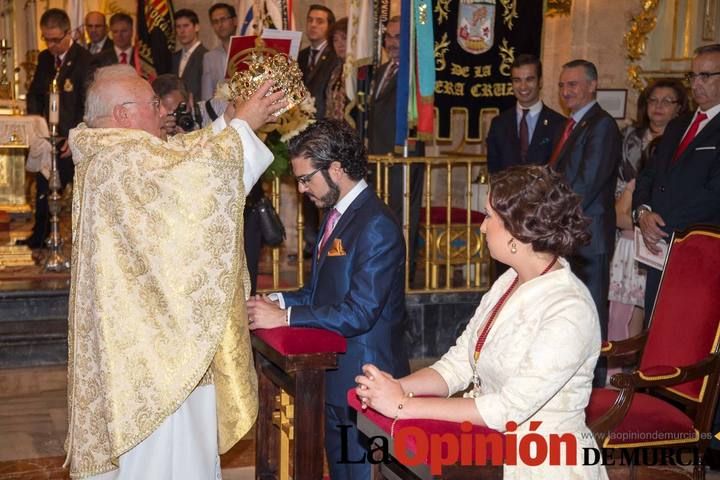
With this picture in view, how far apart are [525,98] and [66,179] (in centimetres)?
518

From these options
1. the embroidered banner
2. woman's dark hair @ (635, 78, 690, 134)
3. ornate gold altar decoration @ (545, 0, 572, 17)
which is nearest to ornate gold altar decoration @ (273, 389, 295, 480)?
woman's dark hair @ (635, 78, 690, 134)

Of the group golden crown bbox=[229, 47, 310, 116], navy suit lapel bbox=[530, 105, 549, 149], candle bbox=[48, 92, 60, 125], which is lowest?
navy suit lapel bbox=[530, 105, 549, 149]

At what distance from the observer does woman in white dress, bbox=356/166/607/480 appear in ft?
9.21

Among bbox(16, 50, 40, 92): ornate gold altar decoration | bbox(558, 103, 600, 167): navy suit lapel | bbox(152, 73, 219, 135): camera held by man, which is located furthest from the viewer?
bbox(16, 50, 40, 92): ornate gold altar decoration

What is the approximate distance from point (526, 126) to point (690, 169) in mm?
1669

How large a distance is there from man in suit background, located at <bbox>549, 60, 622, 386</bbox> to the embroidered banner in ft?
5.45

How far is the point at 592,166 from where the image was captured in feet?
20.4

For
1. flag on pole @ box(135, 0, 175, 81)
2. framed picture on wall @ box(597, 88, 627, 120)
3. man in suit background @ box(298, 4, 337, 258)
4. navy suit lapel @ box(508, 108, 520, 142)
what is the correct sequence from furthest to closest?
flag on pole @ box(135, 0, 175, 81), framed picture on wall @ box(597, 88, 627, 120), man in suit background @ box(298, 4, 337, 258), navy suit lapel @ box(508, 108, 520, 142)

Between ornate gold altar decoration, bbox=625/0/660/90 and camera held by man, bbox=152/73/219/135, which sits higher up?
ornate gold altar decoration, bbox=625/0/660/90

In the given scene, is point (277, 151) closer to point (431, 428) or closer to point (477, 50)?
point (477, 50)

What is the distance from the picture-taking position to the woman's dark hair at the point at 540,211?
2912 mm

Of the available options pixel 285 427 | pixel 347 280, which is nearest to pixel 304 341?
pixel 347 280

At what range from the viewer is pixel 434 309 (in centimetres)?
768

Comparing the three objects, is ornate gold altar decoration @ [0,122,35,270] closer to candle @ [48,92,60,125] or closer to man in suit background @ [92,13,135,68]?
candle @ [48,92,60,125]
